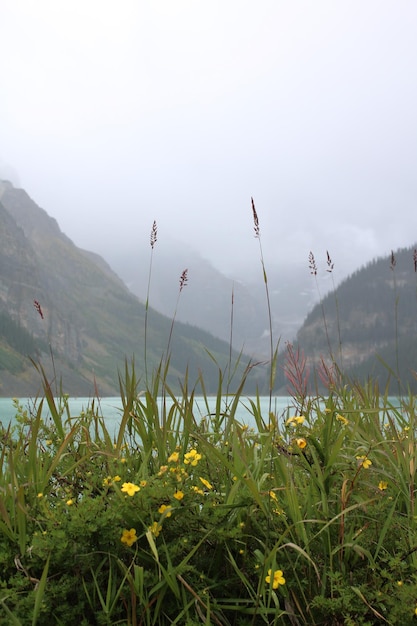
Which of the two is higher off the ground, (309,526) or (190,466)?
(190,466)

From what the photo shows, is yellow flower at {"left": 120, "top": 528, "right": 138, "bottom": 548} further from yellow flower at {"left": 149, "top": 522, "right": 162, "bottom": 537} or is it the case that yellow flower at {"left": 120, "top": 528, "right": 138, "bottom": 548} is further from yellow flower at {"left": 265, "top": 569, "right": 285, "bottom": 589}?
yellow flower at {"left": 265, "top": 569, "right": 285, "bottom": 589}

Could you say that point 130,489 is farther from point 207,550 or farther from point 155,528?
point 207,550

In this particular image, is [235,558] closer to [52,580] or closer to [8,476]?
[52,580]

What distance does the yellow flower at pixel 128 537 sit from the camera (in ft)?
8.42

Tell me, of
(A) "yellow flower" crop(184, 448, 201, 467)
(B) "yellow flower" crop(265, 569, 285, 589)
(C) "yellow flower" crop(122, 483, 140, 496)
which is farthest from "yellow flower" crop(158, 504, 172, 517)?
(B) "yellow flower" crop(265, 569, 285, 589)

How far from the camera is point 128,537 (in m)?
2.59

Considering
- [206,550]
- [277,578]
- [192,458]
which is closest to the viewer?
[277,578]

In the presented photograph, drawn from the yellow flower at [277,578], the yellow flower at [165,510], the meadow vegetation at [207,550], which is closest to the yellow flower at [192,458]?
the meadow vegetation at [207,550]

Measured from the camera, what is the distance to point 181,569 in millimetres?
2473

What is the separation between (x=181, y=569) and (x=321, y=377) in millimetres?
2806

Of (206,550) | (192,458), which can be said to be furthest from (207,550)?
(192,458)

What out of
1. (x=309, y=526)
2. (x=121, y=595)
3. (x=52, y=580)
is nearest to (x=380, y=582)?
(x=309, y=526)

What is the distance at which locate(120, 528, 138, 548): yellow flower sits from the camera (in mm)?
2566

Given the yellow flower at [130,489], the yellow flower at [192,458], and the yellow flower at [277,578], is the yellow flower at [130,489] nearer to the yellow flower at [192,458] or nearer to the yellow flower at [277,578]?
the yellow flower at [192,458]
